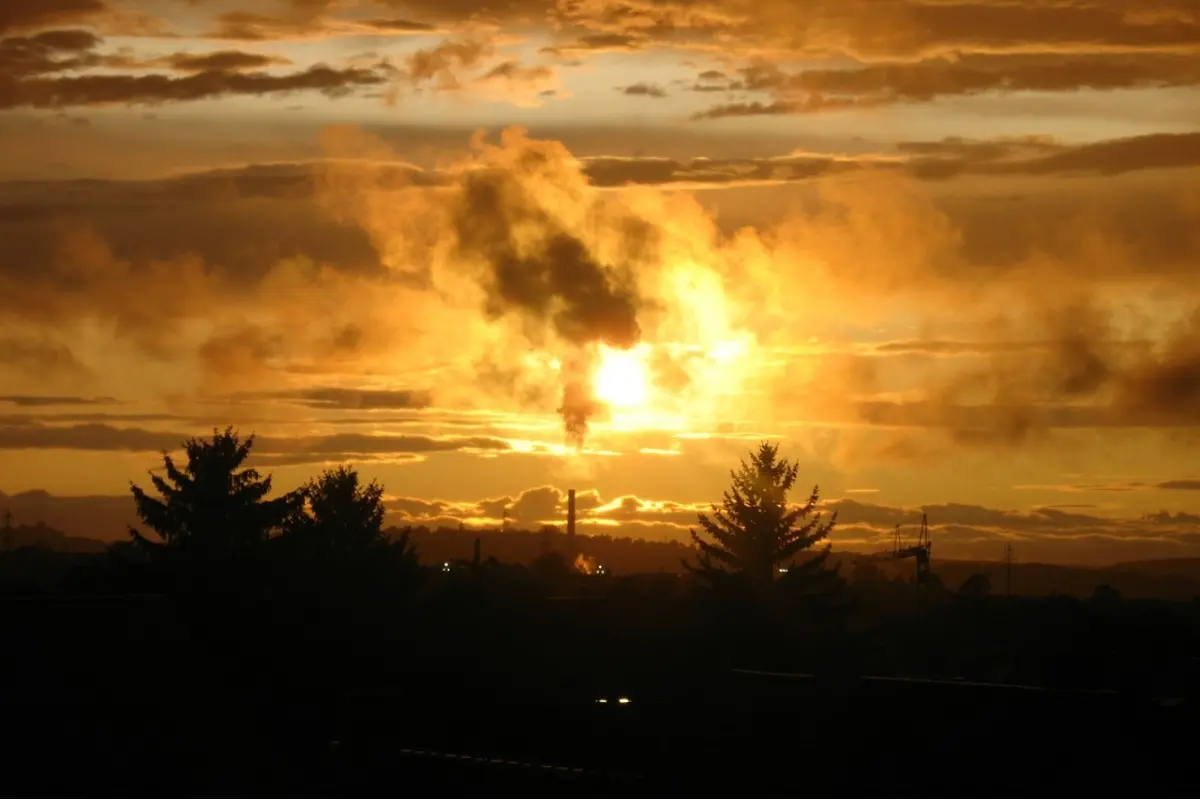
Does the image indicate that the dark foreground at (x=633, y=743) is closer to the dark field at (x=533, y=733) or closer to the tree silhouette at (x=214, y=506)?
the dark field at (x=533, y=733)

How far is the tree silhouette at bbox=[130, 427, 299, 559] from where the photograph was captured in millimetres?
75875

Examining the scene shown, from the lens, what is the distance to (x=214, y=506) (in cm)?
7631

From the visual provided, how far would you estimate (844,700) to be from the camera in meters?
26.8

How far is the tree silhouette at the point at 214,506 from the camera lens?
249 feet

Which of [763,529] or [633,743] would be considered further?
[763,529]

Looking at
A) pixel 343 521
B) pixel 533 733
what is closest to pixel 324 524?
pixel 343 521

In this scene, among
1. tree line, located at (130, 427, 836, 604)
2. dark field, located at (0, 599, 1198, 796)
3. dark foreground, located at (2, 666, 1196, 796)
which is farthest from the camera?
tree line, located at (130, 427, 836, 604)

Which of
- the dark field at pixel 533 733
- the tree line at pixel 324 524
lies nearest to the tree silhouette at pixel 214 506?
the tree line at pixel 324 524

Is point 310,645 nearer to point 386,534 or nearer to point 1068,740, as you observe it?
point 1068,740

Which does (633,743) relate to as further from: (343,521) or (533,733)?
(343,521)

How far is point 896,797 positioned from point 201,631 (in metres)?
20.3

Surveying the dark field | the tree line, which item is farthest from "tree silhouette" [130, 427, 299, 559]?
the dark field

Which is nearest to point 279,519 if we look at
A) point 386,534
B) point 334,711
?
point 386,534

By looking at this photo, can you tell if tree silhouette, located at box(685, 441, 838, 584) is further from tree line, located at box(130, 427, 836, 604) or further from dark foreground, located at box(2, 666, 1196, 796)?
dark foreground, located at box(2, 666, 1196, 796)
